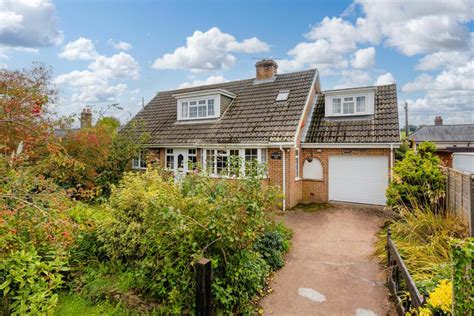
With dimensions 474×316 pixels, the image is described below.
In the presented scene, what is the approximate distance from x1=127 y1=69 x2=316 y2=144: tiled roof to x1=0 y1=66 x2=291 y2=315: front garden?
25.2ft

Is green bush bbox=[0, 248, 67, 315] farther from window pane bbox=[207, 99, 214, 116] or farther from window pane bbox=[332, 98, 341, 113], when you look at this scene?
window pane bbox=[332, 98, 341, 113]

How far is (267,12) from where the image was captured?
12430mm

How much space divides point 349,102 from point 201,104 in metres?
8.73

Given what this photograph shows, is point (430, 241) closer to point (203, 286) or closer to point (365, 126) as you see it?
point (203, 286)

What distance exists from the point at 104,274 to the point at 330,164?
10816 millimetres

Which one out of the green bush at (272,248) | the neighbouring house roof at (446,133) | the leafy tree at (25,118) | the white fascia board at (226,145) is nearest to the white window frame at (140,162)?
the white fascia board at (226,145)

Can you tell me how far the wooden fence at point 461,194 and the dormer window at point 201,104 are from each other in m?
11.6

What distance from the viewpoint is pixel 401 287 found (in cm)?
532

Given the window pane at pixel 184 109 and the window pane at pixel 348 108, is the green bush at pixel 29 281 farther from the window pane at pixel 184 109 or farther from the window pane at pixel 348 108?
the window pane at pixel 184 109

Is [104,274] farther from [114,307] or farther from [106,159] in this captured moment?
[106,159]

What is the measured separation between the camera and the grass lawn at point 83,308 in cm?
508

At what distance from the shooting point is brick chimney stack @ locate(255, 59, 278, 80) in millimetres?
17359

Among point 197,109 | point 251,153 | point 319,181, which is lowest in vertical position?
point 319,181

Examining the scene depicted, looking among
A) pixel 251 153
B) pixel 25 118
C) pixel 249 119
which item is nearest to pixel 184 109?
pixel 249 119
